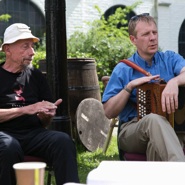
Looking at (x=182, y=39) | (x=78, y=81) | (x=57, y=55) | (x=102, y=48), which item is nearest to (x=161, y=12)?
(x=182, y=39)

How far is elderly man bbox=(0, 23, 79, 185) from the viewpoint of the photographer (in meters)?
3.33

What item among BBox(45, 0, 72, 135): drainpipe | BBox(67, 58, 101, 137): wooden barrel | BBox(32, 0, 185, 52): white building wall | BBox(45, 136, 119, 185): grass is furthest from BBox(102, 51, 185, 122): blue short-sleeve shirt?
BBox(32, 0, 185, 52): white building wall

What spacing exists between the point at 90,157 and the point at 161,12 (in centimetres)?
1401

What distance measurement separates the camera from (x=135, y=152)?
3.54 metres

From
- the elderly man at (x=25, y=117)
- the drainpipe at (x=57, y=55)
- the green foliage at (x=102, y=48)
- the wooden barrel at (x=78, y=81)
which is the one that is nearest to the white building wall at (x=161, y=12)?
the green foliage at (x=102, y=48)

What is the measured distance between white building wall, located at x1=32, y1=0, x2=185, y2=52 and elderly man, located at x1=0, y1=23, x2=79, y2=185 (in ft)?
44.9

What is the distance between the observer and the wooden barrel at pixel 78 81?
7203 millimetres

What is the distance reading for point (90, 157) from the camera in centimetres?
647

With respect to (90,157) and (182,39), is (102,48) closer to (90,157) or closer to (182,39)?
(90,157)

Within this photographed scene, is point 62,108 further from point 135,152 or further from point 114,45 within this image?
point 114,45

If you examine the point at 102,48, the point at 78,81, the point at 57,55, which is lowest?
the point at 78,81

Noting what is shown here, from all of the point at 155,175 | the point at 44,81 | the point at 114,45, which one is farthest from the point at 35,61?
the point at 155,175

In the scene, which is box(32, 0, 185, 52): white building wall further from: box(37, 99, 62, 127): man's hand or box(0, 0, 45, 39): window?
box(37, 99, 62, 127): man's hand

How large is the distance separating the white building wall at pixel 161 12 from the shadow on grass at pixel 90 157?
10446 mm
